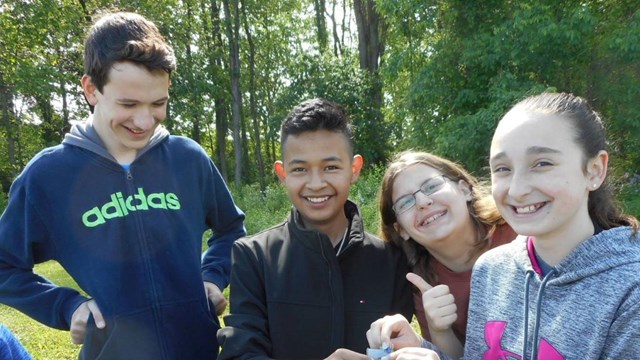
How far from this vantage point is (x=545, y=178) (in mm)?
1670

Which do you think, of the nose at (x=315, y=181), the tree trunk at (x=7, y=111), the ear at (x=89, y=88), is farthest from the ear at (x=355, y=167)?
the tree trunk at (x=7, y=111)

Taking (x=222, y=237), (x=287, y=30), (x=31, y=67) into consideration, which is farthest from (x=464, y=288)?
(x=287, y=30)

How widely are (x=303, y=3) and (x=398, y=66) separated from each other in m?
17.0

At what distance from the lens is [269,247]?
2.27m

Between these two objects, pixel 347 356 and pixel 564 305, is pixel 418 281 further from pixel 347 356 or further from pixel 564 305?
pixel 564 305

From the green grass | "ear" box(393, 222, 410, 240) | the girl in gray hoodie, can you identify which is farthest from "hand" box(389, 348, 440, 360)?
the green grass

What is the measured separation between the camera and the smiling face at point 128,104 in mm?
2107

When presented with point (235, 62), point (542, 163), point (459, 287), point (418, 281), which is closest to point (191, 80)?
point (235, 62)

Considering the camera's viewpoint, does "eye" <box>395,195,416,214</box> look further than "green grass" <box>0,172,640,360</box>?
No

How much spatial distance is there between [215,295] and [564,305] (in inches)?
54.1

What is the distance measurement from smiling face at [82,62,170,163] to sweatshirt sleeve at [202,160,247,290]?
1.27 feet

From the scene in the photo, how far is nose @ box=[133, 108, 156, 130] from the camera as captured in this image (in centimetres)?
213

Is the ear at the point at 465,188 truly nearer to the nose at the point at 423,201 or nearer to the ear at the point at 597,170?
the nose at the point at 423,201

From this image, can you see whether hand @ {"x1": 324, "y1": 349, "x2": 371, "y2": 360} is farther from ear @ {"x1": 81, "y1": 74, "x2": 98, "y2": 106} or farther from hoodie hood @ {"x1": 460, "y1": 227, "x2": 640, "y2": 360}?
ear @ {"x1": 81, "y1": 74, "x2": 98, "y2": 106}
